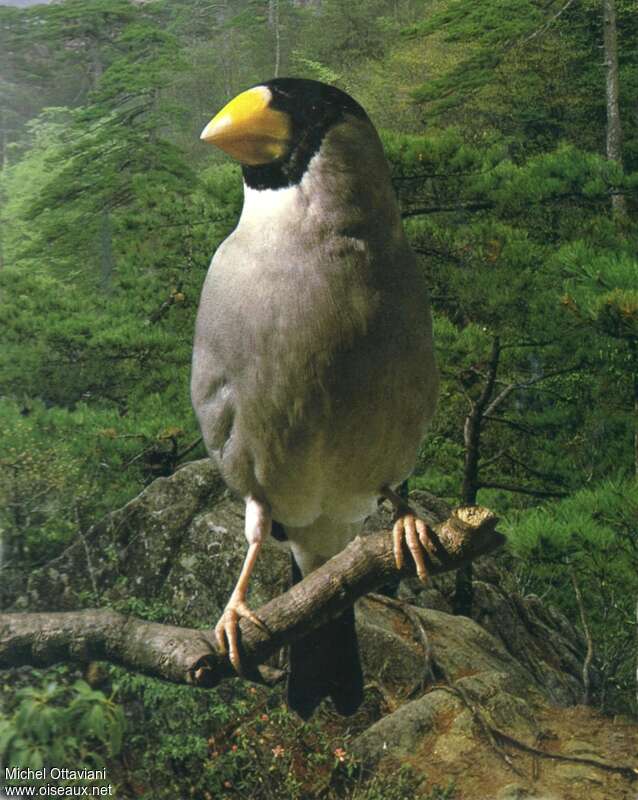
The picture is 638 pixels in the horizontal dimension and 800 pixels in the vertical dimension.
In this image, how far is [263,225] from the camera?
6.42 feet

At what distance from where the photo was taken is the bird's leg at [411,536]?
186cm

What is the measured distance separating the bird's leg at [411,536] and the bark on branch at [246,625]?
0.5 inches

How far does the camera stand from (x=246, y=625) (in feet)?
6.57

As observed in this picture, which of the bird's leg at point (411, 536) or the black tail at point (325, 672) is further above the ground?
the bird's leg at point (411, 536)

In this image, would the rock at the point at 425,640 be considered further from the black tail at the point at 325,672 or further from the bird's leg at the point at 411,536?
the bird's leg at the point at 411,536

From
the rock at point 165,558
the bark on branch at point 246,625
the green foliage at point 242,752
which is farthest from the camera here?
the rock at point 165,558

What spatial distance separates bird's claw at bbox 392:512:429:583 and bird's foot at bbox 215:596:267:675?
30cm

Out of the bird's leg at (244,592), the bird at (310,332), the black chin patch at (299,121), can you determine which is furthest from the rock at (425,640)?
the black chin patch at (299,121)

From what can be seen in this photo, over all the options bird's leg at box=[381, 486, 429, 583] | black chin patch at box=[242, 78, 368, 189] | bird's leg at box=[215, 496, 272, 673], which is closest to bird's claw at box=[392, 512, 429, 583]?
bird's leg at box=[381, 486, 429, 583]

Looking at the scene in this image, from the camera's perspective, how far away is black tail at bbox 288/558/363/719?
7.16 feet

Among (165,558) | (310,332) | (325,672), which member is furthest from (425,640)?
(310,332)

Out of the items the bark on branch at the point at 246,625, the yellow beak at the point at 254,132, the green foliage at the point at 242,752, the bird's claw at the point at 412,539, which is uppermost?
the yellow beak at the point at 254,132

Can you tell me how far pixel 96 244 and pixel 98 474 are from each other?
0.56m

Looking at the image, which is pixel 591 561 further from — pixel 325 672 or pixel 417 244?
pixel 417 244
